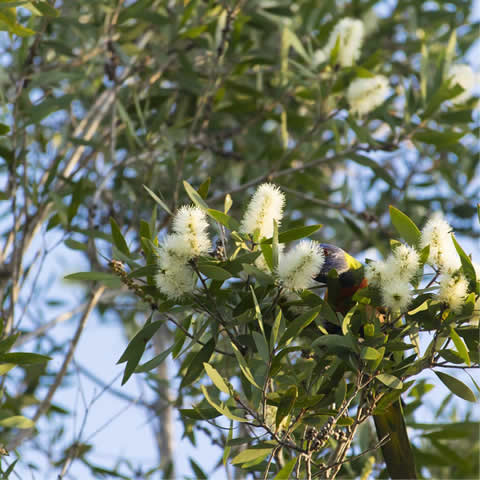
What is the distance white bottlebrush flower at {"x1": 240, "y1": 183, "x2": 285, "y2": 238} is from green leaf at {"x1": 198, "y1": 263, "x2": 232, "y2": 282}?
0.13 metres

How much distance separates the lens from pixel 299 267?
143 cm

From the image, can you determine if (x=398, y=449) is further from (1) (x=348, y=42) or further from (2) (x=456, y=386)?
(1) (x=348, y=42)

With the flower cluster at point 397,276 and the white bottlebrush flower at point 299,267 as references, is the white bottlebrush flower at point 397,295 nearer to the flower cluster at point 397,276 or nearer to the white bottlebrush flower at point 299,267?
the flower cluster at point 397,276

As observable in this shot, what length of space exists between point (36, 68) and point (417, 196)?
7.63 feet

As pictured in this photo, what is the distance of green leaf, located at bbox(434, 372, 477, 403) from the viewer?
4.96 feet

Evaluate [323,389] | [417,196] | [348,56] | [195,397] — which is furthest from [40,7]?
[417,196]

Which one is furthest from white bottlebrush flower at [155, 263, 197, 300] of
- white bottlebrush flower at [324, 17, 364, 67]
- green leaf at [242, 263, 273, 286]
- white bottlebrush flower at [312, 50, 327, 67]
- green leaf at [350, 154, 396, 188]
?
white bottlebrush flower at [312, 50, 327, 67]

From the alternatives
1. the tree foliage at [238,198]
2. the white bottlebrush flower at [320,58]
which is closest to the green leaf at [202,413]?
the tree foliage at [238,198]

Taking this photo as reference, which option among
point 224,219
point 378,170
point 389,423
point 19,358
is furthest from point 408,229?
point 378,170

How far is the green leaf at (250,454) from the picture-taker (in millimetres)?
1407

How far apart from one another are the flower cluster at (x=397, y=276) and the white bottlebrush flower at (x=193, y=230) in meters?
0.38

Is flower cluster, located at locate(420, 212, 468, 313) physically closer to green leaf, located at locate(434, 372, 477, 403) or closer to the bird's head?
green leaf, located at locate(434, 372, 477, 403)

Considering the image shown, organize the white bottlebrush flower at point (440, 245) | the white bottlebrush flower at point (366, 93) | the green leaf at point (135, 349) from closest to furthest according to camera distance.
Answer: the white bottlebrush flower at point (440, 245)
the green leaf at point (135, 349)
the white bottlebrush flower at point (366, 93)

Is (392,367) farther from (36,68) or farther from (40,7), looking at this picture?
(36,68)
